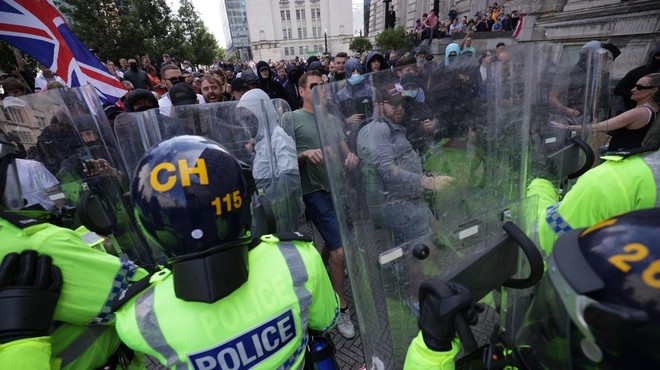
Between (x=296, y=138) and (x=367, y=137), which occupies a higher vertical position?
(x=367, y=137)

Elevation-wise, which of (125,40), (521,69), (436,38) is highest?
(125,40)

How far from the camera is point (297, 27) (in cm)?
6750

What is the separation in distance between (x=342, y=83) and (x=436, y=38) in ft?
57.2

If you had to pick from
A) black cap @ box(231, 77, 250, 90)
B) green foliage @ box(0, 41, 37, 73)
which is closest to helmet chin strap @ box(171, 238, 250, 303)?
black cap @ box(231, 77, 250, 90)

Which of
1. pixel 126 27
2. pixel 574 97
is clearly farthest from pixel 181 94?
pixel 126 27

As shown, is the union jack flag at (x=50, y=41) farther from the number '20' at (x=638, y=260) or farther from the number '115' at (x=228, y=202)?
the number '20' at (x=638, y=260)

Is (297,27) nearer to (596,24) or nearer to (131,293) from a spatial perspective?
(596,24)

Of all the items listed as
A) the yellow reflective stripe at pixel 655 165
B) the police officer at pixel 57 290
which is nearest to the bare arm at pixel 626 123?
the yellow reflective stripe at pixel 655 165

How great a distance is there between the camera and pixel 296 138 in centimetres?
280

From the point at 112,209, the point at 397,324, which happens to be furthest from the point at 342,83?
the point at 112,209

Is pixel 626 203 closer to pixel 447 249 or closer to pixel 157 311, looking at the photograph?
pixel 447 249

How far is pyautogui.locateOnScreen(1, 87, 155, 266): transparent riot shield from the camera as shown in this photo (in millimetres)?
2014

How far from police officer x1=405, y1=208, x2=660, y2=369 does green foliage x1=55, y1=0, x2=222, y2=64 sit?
19192 millimetres

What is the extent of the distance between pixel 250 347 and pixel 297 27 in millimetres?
75505
